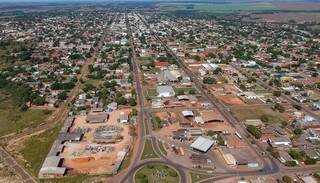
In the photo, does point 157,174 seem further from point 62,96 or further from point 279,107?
point 62,96

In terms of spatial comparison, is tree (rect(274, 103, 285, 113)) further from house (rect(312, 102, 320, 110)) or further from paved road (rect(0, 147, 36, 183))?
paved road (rect(0, 147, 36, 183))

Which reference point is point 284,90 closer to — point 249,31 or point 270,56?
point 270,56

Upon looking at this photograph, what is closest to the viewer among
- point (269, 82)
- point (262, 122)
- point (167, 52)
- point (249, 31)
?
point (262, 122)

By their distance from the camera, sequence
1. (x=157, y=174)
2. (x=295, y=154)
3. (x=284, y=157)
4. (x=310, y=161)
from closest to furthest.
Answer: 1. (x=157, y=174)
2. (x=310, y=161)
3. (x=284, y=157)
4. (x=295, y=154)

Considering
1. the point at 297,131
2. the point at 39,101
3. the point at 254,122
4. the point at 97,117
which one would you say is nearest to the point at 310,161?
the point at 297,131

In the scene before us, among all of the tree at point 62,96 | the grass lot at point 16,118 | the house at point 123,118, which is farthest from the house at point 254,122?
the tree at point 62,96

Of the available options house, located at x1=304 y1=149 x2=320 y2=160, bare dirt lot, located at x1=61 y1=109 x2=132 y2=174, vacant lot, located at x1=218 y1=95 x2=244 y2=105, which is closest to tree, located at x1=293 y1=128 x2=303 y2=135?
house, located at x1=304 y1=149 x2=320 y2=160

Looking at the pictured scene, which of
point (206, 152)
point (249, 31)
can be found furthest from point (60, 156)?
point (249, 31)
